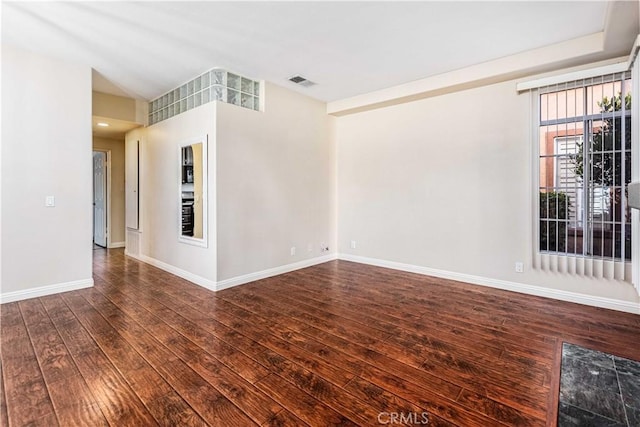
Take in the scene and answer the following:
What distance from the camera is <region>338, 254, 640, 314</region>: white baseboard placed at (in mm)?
3236

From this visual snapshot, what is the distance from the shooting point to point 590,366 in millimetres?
2170

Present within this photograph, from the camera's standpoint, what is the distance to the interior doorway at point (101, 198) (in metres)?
6.92

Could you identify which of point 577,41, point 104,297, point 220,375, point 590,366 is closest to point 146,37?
point 104,297

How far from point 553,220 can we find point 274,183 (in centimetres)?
361

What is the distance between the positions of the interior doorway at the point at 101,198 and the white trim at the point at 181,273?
2151 millimetres

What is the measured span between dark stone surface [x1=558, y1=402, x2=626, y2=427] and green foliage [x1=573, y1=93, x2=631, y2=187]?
2564 millimetres

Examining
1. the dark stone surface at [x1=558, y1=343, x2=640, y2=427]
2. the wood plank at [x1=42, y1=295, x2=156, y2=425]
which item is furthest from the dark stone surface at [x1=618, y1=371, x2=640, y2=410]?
the wood plank at [x1=42, y1=295, x2=156, y2=425]

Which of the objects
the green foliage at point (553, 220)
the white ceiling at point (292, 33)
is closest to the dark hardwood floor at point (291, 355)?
the green foliage at point (553, 220)

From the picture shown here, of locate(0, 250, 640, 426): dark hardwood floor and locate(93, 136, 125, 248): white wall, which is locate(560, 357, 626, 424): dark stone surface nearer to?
locate(0, 250, 640, 426): dark hardwood floor

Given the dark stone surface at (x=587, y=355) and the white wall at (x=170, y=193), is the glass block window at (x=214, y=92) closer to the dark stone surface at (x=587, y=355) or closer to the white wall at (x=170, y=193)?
the white wall at (x=170, y=193)

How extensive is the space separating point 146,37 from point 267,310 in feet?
10.1

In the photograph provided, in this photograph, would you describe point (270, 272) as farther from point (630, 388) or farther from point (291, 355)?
point (630, 388)

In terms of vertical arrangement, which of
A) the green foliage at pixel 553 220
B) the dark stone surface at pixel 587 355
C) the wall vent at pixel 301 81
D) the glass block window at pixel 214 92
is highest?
the wall vent at pixel 301 81

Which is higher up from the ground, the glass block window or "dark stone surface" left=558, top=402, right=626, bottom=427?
the glass block window
